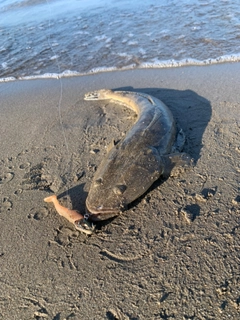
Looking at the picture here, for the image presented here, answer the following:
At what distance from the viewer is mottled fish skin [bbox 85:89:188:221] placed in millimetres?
3229

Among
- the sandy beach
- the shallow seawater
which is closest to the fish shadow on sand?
the sandy beach

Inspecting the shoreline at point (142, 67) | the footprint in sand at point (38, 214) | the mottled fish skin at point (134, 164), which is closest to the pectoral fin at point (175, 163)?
the mottled fish skin at point (134, 164)

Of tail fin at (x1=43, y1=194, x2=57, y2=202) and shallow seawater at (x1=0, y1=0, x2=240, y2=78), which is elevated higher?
shallow seawater at (x1=0, y1=0, x2=240, y2=78)

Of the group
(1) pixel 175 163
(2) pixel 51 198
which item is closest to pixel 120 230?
(2) pixel 51 198

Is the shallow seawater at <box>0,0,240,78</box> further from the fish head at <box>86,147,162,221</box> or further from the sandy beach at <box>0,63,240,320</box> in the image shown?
the fish head at <box>86,147,162,221</box>

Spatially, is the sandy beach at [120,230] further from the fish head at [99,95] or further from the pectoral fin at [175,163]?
the fish head at [99,95]

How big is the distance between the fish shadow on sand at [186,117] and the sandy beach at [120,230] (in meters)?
0.02

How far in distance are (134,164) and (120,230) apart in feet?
2.75

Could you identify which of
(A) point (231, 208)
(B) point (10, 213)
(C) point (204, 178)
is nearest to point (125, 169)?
(C) point (204, 178)

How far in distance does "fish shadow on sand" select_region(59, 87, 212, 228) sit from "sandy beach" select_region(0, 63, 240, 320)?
0.7 inches

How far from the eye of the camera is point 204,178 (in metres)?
3.59

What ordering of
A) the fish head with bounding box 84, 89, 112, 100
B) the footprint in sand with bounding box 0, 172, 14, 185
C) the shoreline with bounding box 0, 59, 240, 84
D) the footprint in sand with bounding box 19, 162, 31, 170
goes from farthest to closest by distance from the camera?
the shoreline with bounding box 0, 59, 240, 84
the fish head with bounding box 84, 89, 112, 100
the footprint in sand with bounding box 19, 162, 31, 170
the footprint in sand with bounding box 0, 172, 14, 185

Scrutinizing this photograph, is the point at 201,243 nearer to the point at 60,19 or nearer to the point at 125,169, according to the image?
the point at 125,169

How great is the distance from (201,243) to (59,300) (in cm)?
145
